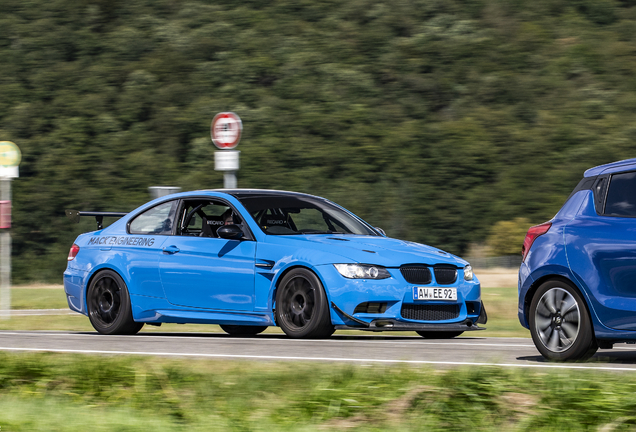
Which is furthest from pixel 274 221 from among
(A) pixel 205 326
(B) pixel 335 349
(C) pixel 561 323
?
(A) pixel 205 326

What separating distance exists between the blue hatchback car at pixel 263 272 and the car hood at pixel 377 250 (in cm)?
1

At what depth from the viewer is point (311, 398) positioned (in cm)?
562

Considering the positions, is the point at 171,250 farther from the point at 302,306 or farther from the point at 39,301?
the point at 39,301

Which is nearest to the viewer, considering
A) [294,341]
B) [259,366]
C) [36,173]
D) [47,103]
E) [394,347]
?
[259,366]

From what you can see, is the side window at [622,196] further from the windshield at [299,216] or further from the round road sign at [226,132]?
the round road sign at [226,132]

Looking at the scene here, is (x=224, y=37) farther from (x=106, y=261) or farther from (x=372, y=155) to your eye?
(x=106, y=261)

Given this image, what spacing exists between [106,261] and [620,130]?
72.4m

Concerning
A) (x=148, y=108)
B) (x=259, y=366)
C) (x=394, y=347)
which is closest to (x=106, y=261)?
(x=394, y=347)

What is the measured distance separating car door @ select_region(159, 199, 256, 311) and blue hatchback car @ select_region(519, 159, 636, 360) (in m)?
3.22

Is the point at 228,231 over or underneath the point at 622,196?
underneath

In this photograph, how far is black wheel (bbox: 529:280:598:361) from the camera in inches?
305

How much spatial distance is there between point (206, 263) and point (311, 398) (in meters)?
5.35

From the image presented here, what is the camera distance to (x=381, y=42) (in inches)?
3627

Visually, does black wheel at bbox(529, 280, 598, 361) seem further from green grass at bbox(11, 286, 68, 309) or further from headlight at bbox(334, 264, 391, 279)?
green grass at bbox(11, 286, 68, 309)
